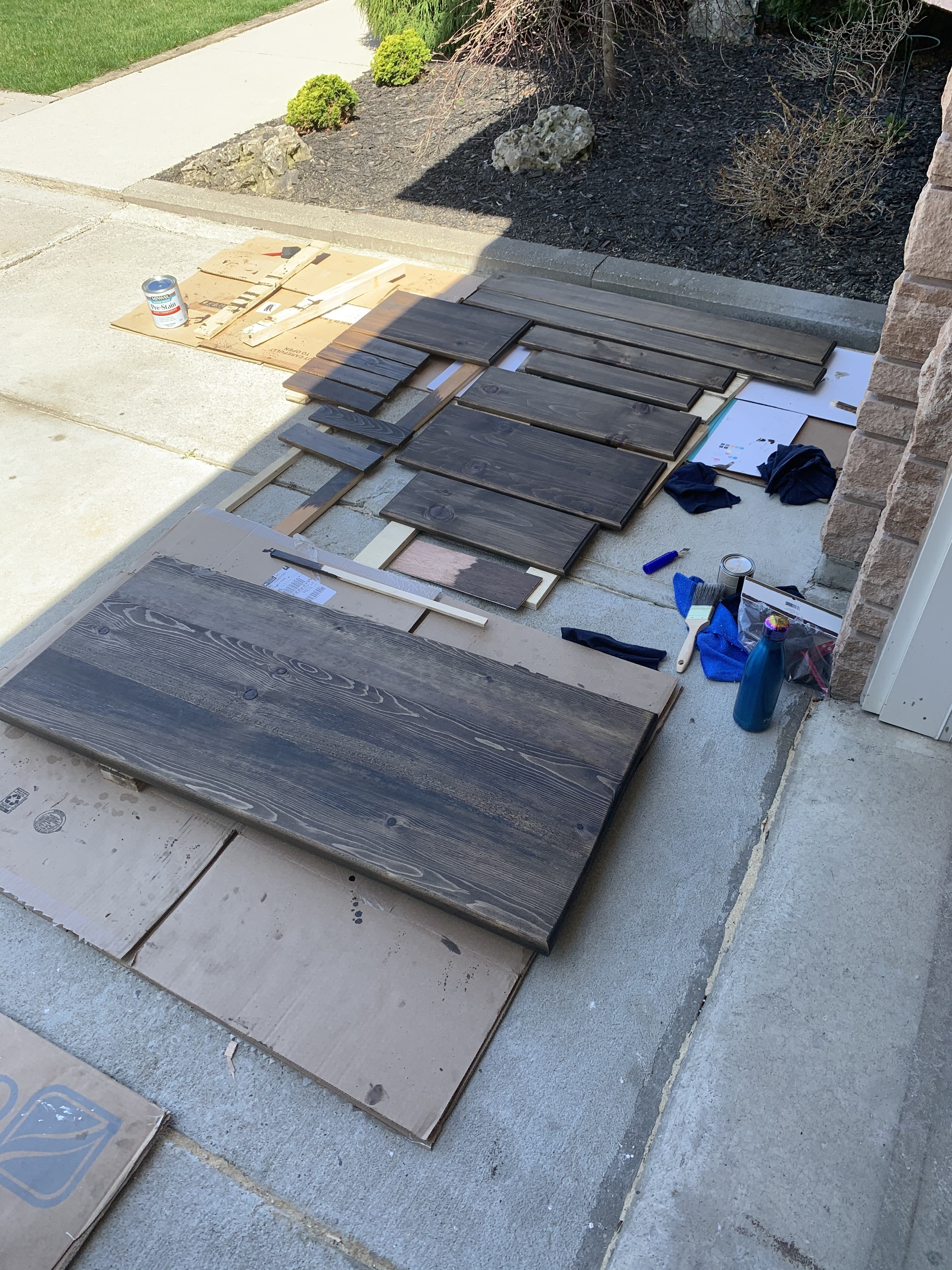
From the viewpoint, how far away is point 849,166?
6.15m

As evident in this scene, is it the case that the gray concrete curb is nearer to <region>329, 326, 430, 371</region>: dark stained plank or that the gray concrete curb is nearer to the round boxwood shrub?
<region>329, 326, 430, 371</region>: dark stained plank

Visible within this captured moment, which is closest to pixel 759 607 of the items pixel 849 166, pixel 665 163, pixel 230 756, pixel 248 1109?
pixel 230 756

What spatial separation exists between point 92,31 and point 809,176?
33.7ft

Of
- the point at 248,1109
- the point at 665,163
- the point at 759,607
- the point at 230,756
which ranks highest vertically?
the point at 665,163

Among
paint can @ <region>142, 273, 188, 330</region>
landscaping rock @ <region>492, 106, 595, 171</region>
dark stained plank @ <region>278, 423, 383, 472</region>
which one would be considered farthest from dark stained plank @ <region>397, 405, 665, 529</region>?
landscaping rock @ <region>492, 106, 595, 171</region>

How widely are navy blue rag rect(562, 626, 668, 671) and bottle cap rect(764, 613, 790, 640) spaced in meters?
0.55

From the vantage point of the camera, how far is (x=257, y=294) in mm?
6133

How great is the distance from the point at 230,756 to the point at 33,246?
19.4ft

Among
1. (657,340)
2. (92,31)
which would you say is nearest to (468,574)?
(657,340)

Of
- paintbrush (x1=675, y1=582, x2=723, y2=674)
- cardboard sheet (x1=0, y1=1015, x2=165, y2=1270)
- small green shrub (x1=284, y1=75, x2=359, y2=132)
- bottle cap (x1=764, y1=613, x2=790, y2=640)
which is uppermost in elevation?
small green shrub (x1=284, y1=75, x2=359, y2=132)

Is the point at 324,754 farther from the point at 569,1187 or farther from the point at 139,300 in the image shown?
the point at 139,300

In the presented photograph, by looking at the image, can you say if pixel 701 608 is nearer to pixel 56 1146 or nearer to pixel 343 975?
pixel 343 975

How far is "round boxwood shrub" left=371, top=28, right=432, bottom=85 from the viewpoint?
858 cm

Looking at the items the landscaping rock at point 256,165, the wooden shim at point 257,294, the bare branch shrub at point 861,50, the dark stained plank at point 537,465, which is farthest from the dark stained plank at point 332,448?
the bare branch shrub at point 861,50
